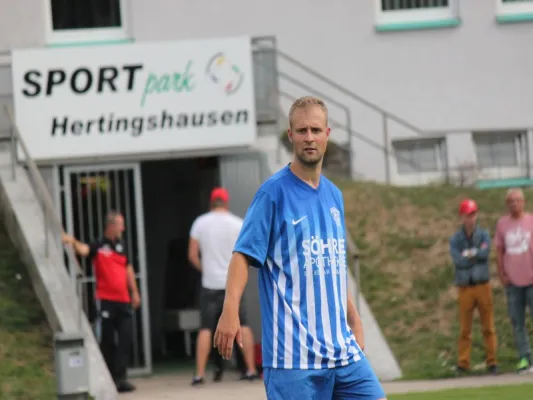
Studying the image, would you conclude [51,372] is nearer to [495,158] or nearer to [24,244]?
[24,244]

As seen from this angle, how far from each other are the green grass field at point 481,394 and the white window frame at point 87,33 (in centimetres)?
912

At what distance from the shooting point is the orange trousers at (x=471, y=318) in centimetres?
1482

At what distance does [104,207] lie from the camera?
1700cm

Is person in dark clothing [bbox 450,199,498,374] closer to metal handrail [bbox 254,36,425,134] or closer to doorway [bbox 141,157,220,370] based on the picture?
doorway [bbox 141,157,220,370]

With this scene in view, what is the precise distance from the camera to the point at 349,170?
64.4ft

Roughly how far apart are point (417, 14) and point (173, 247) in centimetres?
511

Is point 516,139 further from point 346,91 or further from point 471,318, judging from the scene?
point 471,318

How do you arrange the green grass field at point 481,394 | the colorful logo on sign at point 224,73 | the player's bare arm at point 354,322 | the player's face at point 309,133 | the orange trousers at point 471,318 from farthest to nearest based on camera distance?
1. the colorful logo on sign at point 224,73
2. the orange trousers at point 471,318
3. the green grass field at point 481,394
4. the player's bare arm at point 354,322
5. the player's face at point 309,133

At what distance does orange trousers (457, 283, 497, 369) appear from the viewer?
1482 cm

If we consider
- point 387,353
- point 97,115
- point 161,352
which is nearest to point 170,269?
point 161,352

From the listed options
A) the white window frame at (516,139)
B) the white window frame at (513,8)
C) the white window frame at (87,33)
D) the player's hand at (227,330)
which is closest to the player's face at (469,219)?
the white window frame at (516,139)

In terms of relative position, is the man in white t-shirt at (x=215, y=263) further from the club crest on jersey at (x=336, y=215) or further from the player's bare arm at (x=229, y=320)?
the player's bare arm at (x=229, y=320)

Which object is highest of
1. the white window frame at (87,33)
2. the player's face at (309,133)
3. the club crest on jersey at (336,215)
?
the white window frame at (87,33)

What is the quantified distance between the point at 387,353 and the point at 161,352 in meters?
6.11
